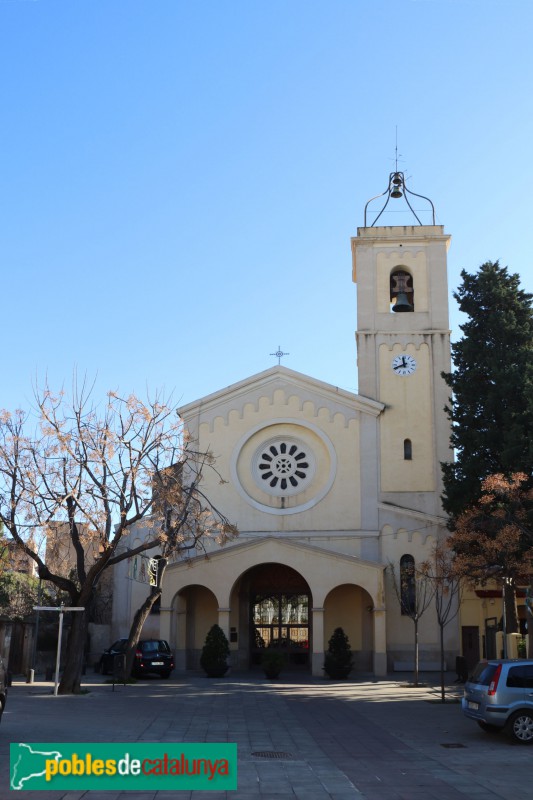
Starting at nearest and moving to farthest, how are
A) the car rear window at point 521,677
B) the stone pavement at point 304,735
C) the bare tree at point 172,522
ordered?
the stone pavement at point 304,735
the car rear window at point 521,677
the bare tree at point 172,522

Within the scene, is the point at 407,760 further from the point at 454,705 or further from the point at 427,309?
the point at 427,309

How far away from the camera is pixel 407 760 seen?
12953 millimetres

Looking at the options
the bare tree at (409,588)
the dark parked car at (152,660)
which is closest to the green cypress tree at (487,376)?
the bare tree at (409,588)

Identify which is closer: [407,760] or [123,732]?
[407,760]

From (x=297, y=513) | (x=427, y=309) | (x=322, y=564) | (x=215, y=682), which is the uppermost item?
(x=427, y=309)

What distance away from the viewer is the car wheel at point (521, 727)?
1441cm

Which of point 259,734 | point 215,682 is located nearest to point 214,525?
point 215,682

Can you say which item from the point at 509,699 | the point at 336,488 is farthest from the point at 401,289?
the point at 509,699

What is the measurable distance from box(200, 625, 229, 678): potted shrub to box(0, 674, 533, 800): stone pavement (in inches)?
134

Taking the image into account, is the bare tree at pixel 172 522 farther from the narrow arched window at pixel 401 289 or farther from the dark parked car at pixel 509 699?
the narrow arched window at pixel 401 289

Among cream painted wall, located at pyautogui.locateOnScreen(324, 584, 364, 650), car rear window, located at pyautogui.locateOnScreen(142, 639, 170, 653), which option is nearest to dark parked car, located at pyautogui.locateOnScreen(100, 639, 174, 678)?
car rear window, located at pyautogui.locateOnScreen(142, 639, 170, 653)

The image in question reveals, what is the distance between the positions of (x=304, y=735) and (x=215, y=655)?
577 inches

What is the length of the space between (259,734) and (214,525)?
11.7 meters

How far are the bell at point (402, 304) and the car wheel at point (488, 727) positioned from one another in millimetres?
21646
